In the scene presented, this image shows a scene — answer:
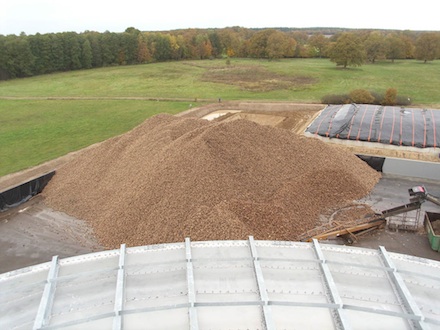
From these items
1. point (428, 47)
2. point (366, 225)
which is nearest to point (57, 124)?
point (366, 225)

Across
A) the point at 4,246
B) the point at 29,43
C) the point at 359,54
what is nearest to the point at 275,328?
the point at 4,246

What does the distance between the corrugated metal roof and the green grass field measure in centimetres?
1634

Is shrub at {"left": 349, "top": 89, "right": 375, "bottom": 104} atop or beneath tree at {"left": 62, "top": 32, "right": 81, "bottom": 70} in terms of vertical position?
beneath

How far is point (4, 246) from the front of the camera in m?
13.5

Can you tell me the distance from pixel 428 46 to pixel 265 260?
7501cm

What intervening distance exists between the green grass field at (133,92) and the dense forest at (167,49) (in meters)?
3.45

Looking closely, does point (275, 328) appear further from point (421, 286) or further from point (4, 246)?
point (4, 246)

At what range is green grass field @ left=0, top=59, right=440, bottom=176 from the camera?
2576 cm

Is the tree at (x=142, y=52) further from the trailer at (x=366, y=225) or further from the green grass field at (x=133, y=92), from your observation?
the trailer at (x=366, y=225)

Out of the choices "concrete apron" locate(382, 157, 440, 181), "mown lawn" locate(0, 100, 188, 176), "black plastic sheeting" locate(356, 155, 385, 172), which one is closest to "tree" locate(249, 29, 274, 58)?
"mown lawn" locate(0, 100, 188, 176)

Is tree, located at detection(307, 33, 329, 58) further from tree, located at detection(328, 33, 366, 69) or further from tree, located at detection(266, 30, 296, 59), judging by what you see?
tree, located at detection(328, 33, 366, 69)

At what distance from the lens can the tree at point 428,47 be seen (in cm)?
6600

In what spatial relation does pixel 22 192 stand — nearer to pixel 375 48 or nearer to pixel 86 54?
pixel 86 54

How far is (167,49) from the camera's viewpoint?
3063 inches
